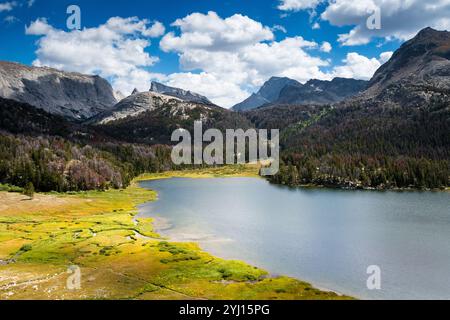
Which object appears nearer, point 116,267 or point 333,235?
point 116,267

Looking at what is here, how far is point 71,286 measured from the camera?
66.2 m

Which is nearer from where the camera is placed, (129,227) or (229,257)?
(229,257)

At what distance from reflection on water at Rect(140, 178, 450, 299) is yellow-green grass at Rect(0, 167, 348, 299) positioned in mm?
7476

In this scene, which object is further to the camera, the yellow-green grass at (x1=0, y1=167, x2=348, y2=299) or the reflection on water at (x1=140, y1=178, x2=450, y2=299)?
the reflection on water at (x1=140, y1=178, x2=450, y2=299)

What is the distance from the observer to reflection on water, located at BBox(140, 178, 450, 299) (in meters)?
71.7

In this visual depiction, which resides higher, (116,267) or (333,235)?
(333,235)

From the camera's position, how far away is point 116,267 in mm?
78188

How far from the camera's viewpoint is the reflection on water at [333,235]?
7169cm

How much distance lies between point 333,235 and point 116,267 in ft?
185
